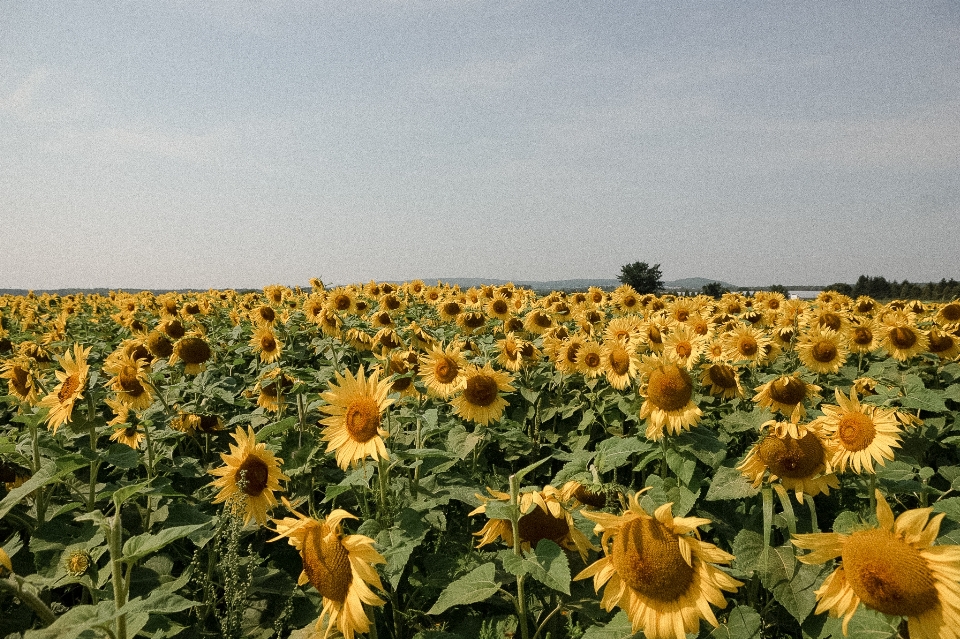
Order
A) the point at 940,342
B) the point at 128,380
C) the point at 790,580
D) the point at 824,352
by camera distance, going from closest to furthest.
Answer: the point at 790,580, the point at 128,380, the point at 824,352, the point at 940,342

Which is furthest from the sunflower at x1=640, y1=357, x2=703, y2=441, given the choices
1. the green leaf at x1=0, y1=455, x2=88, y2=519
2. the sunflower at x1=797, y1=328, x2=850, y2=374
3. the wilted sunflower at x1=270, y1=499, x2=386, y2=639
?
the sunflower at x1=797, y1=328, x2=850, y2=374

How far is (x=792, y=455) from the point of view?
253 centimetres

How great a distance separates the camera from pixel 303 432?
4633mm

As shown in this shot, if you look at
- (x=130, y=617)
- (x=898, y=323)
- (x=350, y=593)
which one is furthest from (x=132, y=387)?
(x=898, y=323)

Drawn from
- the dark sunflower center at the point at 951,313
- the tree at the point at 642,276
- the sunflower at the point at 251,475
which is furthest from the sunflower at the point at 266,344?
the tree at the point at 642,276

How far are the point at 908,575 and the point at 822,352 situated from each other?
5.05m

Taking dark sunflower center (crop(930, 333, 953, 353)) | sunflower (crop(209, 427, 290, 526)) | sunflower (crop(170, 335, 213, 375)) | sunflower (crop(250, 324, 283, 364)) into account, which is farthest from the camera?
sunflower (crop(250, 324, 283, 364))

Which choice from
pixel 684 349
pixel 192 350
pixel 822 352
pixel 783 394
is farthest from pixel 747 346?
pixel 192 350

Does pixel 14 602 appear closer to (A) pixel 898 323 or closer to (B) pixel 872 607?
(B) pixel 872 607

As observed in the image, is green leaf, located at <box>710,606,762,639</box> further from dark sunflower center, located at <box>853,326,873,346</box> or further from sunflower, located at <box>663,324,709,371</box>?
dark sunflower center, located at <box>853,326,873,346</box>

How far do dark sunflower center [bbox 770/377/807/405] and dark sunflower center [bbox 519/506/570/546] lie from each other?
2.37 meters

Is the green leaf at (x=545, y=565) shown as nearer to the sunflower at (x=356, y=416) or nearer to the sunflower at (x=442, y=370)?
the sunflower at (x=356, y=416)

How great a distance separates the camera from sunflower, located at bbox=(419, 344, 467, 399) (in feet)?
14.3

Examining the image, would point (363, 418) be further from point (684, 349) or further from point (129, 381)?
point (129, 381)
